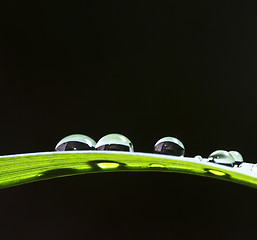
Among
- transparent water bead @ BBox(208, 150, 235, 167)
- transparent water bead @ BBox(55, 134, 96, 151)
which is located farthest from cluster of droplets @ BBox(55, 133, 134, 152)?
transparent water bead @ BBox(208, 150, 235, 167)

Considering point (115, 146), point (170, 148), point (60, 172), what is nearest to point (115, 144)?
point (115, 146)

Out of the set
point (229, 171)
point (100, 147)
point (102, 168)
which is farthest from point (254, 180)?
point (100, 147)

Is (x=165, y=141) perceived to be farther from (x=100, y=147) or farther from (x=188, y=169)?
(x=188, y=169)

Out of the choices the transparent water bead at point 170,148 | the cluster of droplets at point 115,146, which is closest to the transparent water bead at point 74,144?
the cluster of droplets at point 115,146

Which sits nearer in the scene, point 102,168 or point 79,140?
point 102,168

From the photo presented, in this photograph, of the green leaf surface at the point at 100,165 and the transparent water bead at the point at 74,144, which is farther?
the transparent water bead at the point at 74,144

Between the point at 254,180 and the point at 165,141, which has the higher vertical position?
the point at 165,141

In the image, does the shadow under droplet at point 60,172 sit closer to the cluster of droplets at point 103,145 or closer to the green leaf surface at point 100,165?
the green leaf surface at point 100,165

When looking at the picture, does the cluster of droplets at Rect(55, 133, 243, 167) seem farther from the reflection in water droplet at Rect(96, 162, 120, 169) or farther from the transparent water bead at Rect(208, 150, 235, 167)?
the reflection in water droplet at Rect(96, 162, 120, 169)

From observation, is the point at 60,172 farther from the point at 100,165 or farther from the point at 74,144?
the point at 74,144

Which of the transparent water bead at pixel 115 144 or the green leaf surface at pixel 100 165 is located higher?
the transparent water bead at pixel 115 144

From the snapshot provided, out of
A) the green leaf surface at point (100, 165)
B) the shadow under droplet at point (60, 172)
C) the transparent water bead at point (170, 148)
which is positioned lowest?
the shadow under droplet at point (60, 172)
